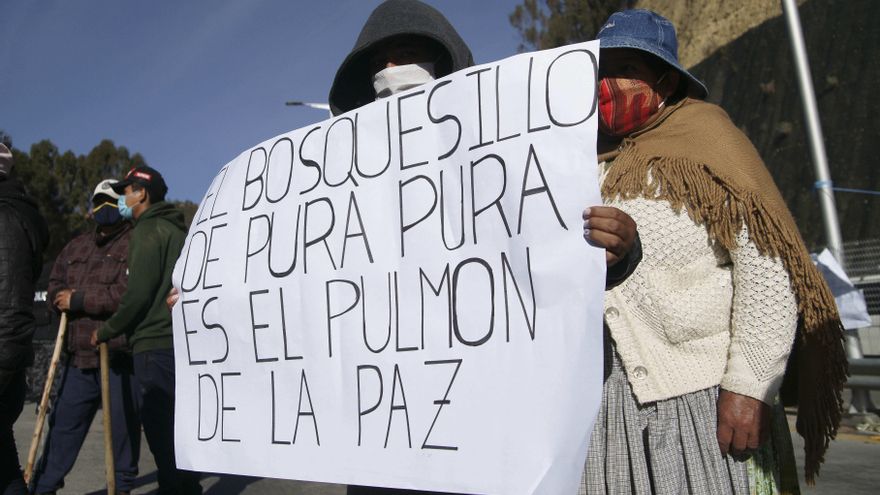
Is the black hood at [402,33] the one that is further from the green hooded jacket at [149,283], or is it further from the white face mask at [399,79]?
the green hooded jacket at [149,283]

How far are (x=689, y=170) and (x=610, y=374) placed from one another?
1.70 feet

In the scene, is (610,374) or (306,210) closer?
(610,374)

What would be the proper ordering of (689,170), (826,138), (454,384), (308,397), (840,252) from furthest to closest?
(826,138) → (840,252) → (308,397) → (689,170) → (454,384)

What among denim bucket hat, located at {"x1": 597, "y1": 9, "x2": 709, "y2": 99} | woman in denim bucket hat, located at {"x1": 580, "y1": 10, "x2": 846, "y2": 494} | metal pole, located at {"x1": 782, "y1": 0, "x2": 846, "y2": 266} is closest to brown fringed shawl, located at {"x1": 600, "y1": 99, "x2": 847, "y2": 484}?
woman in denim bucket hat, located at {"x1": 580, "y1": 10, "x2": 846, "y2": 494}

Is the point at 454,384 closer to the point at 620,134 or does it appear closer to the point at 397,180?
the point at 397,180

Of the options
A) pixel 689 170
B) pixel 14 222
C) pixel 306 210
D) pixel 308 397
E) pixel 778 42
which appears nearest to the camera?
pixel 689 170

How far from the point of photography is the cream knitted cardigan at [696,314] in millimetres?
1750

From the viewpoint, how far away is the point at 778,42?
19578 millimetres

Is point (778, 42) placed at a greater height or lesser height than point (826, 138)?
greater

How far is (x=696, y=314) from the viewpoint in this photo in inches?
69.9

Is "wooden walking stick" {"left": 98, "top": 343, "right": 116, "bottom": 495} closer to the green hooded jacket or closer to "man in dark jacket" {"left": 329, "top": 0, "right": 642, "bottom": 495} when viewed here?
the green hooded jacket

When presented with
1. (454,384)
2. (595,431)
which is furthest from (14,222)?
(595,431)

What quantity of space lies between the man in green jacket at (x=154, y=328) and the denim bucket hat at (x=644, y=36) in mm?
2770

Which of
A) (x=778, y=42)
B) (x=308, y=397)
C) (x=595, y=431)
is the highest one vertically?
(x=778, y=42)
